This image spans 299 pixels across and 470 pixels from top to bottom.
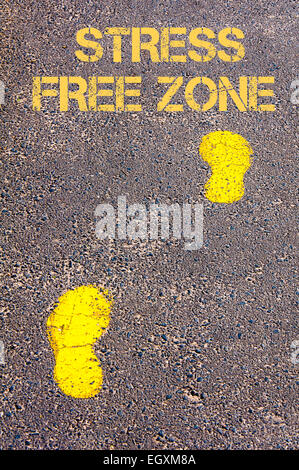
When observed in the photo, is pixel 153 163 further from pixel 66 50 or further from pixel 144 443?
pixel 144 443

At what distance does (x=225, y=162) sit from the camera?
11.3 ft

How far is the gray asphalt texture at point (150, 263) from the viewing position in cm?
257

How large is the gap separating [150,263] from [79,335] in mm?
580

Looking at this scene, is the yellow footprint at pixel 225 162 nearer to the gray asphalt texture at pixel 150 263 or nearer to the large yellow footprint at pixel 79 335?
the gray asphalt texture at pixel 150 263

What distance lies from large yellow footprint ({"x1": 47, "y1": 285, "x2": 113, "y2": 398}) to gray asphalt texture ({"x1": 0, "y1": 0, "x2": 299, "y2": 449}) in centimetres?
5

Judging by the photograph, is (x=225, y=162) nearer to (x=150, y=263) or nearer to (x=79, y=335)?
(x=150, y=263)

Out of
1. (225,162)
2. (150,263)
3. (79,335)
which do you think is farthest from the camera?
(225,162)

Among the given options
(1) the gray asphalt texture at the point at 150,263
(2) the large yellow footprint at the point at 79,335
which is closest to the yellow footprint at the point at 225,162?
(1) the gray asphalt texture at the point at 150,263

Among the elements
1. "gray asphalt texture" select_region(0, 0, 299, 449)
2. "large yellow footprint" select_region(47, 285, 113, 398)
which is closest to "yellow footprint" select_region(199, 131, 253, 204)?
"gray asphalt texture" select_region(0, 0, 299, 449)

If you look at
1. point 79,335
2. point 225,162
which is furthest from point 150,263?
point 225,162

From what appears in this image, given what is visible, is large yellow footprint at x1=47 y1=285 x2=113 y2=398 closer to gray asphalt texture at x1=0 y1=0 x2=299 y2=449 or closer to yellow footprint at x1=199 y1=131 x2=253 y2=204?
gray asphalt texture at x1=0 y1=0 x2=299 y2=449

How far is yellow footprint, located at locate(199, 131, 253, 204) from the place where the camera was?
3305 millimetres

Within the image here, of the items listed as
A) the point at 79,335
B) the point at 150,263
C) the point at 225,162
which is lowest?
the point at 79,335

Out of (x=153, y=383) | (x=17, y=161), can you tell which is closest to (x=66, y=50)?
(x=17, y=161)
